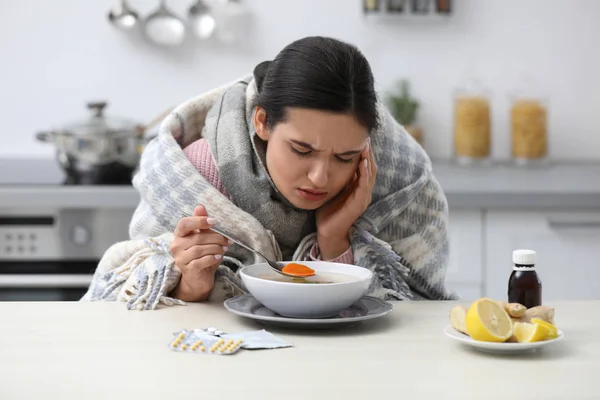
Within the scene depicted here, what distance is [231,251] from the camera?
1803 mm

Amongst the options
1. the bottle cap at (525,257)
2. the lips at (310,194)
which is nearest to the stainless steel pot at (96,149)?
the lips at (310,194)

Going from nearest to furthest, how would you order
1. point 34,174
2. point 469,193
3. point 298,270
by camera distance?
1. point 298,270
2. point 469,193
3. point 34,174

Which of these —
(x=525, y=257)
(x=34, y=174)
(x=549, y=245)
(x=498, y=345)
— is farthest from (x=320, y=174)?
(x=34, y=174)

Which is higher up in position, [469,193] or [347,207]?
[347,207]

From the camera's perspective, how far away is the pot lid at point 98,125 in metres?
2.83

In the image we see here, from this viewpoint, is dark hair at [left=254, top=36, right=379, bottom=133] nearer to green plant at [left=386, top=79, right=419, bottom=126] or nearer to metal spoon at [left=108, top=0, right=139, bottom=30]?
green plant at [left=386, top=79, right=419, bottom=126]

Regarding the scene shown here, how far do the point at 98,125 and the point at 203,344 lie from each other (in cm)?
171

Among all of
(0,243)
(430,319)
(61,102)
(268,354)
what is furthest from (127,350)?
(61,102)

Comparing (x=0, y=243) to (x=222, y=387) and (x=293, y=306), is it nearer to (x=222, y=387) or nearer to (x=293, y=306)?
(x=293, y=306)

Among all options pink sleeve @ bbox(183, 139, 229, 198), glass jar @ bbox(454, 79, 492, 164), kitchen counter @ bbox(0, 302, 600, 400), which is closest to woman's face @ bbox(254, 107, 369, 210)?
pink sleeve @ bbox(183, 139, 229, 198)

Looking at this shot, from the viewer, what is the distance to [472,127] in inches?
127

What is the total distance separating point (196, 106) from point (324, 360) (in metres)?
0.85

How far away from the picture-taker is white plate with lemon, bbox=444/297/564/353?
1228 millimetres

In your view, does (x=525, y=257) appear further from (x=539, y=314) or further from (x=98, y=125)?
(x=98, y=125)
